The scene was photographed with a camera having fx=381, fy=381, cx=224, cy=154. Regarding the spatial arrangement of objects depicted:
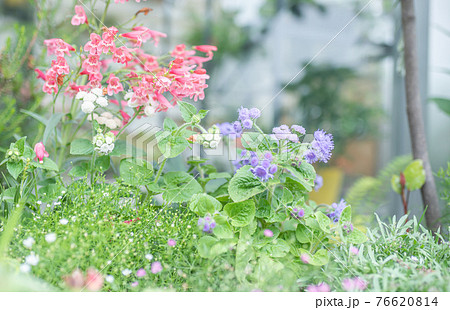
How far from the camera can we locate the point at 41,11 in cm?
132

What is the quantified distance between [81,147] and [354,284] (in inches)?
25.7

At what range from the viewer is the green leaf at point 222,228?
27.5 inches

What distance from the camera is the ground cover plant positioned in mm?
667

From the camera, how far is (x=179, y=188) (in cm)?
86

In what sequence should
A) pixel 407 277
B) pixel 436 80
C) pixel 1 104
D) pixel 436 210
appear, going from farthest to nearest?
pixel 436 80
pixel 1 104
pixel 436 210
pixel 407 277

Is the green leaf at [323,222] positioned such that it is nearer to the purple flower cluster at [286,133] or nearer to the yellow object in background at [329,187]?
the purple flower cluster at [286,133]

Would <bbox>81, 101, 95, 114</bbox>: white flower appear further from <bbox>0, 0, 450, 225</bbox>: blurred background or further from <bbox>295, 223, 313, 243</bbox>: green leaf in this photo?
<bbox>0, 0, 450, 225</bbox>: blurred background

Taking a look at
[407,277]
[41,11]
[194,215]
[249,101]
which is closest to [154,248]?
[194,215]

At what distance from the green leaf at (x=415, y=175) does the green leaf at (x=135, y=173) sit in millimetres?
713

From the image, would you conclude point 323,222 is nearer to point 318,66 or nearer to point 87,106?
point 87,106

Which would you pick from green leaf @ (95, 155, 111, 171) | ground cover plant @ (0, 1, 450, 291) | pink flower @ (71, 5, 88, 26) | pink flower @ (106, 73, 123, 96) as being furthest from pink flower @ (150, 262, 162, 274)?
pink flower @ (71, 5, 88, 26)

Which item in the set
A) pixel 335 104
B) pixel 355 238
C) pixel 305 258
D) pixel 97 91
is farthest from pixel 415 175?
pixel 335 104
